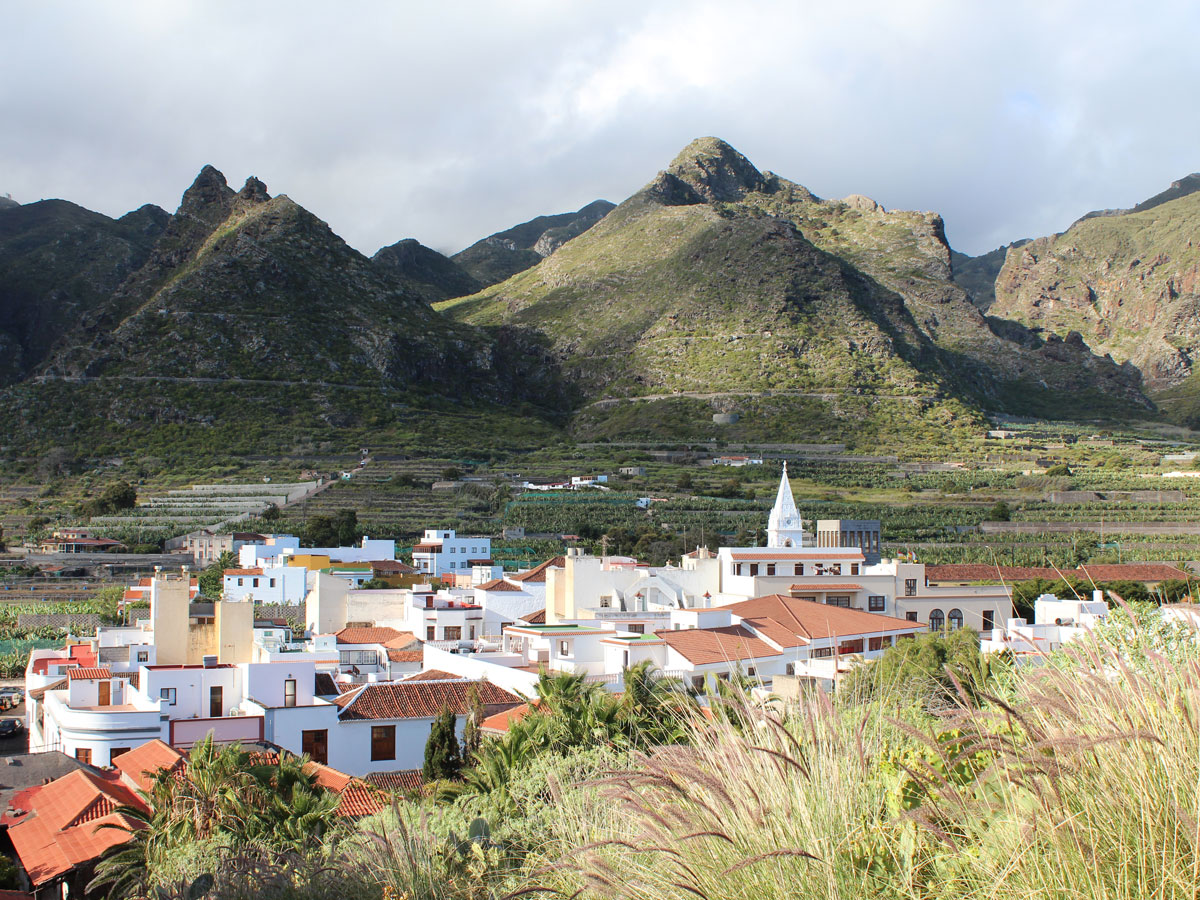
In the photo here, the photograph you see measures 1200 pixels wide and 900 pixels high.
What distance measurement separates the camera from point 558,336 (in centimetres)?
13362

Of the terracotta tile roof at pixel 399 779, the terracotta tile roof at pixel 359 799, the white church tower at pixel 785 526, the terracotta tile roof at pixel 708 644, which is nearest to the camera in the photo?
the terracotta tile roof at pixel 359 799

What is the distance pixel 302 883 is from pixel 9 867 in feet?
32.5

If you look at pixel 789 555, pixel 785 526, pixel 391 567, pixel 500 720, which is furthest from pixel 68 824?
pixel 391 567

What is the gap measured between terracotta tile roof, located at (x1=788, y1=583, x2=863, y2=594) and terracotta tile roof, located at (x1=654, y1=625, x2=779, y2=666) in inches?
344

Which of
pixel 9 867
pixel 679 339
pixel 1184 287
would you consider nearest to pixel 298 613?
pixel 9 867

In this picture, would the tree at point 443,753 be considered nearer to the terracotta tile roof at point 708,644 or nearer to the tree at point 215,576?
the terracotta tile roof at point 708,644

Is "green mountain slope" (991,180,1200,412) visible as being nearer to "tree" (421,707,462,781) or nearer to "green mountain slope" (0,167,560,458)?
"green mountain slope" (0,167,560,458)

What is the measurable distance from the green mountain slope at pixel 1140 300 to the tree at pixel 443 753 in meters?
164

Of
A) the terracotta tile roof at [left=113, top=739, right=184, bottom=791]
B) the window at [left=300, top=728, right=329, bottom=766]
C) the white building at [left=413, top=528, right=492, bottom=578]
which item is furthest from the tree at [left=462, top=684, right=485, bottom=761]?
the white building at [left=413, top=528, right=492, bottom=578]

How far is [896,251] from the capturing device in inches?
6580

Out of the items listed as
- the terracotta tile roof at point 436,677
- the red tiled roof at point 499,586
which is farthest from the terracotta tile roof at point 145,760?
the red tiled roof at point 499,586

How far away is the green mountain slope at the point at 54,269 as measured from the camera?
447 ft

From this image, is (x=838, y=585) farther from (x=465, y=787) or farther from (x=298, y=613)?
(x=465, y=787)

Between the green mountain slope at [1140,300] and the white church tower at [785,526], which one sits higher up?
the green mountain slope at [1140,300]
